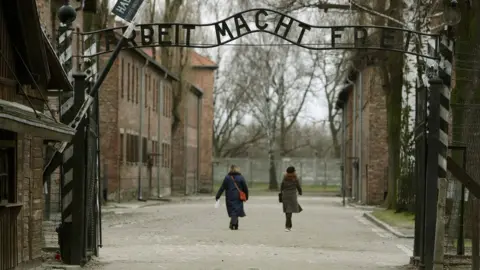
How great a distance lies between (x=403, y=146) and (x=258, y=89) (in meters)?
47.8

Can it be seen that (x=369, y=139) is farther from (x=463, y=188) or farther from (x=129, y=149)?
(x=463, y=188)

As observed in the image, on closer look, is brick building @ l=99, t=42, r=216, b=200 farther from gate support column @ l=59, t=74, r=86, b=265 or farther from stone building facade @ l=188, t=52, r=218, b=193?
gate support column @ l=59, t=74, r=86, b=265

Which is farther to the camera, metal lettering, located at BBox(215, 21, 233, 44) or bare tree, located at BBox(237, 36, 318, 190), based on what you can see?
bare tree, located at BBox(237, 36, 318, 190)

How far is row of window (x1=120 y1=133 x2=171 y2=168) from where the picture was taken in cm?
5216

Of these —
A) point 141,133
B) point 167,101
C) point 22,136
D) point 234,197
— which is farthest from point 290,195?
point 167,101

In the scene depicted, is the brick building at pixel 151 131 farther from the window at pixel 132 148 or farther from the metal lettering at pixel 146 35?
the metal lettering at pixel 146 35

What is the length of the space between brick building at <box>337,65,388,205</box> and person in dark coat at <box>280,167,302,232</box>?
15.1 metres

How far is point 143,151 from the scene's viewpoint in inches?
2303

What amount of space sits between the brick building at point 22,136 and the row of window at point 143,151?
36.0 m

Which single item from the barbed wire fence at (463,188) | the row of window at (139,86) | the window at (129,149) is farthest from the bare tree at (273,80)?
the barbed wire fence at (463,188)

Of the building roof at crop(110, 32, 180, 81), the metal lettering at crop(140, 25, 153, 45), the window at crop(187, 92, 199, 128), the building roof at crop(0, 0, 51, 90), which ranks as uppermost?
the building roof at crop(110, 32, 180, 81)

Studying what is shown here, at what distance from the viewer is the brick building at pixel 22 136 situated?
44.4 feet

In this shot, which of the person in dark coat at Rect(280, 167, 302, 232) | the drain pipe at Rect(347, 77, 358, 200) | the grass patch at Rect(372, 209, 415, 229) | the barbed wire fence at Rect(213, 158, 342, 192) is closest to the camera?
the person in dark coat at Rect(280, 167, 302, 232)

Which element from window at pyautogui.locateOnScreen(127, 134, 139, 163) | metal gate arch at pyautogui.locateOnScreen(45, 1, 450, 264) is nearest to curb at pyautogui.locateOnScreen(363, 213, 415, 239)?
metal gate arch at pyautogui.locateOnScreen(45, 1, 450, 264)
